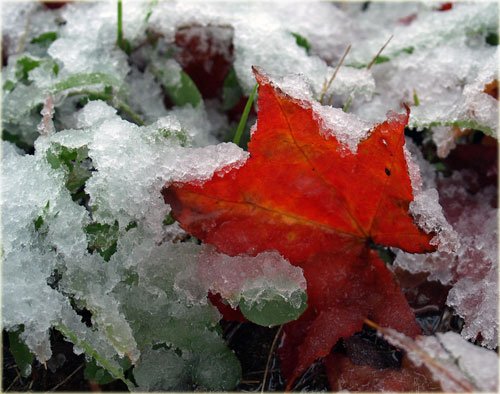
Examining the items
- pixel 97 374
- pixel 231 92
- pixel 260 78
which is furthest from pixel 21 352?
pixel 231 92

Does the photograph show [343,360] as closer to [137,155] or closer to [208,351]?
[208,351]

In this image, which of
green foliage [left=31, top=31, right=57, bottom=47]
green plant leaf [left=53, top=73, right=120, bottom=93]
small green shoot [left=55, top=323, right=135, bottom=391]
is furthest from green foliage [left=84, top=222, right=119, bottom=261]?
green foliage [left=31, top=31, right=57, bottom=47]

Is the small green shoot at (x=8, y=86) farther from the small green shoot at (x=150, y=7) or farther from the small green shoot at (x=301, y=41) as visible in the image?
the small green shoot at (x=301, y=41)

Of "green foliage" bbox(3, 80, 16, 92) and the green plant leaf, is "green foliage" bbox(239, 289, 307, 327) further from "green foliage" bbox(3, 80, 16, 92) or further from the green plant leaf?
"green foliage" bbox(3, 80, 16, 92)

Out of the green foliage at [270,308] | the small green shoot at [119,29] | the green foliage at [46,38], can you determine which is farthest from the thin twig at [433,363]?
the green foliage at [46,38]

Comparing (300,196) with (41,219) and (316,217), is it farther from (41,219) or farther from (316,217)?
(41,219)

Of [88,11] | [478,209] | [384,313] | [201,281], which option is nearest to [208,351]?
[201,281]
